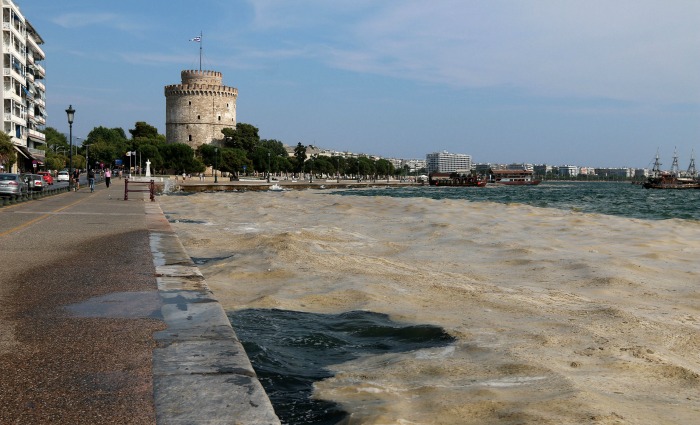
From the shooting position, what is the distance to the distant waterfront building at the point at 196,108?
12012cm

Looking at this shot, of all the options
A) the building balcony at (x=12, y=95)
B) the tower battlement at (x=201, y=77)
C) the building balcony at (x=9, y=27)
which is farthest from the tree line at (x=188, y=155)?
the building balcony at (x=9, y=27)

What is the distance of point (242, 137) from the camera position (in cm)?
12825

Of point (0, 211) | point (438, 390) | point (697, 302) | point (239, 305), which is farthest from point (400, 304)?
point (0, 211)

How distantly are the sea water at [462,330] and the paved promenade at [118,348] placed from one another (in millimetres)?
579

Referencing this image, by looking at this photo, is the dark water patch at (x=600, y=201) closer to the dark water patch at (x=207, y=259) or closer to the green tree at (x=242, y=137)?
the dark water patch at (x=207, y=259)

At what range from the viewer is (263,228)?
62.1 feet

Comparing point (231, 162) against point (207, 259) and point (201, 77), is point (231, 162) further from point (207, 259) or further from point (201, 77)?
point (207, 259)

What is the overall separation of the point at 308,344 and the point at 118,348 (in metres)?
1.98

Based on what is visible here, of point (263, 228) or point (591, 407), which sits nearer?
point (591, 407)

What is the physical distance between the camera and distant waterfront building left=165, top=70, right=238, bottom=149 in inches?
4729

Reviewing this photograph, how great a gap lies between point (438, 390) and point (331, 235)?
12.4 m

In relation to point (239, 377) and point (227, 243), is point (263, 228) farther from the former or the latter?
point (239, 377)

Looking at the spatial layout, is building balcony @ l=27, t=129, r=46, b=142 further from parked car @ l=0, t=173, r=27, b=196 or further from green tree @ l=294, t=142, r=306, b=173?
green tree @ l=294, t=142, r=306, b=173

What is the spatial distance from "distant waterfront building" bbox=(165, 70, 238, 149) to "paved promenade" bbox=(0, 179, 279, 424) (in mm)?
115172
